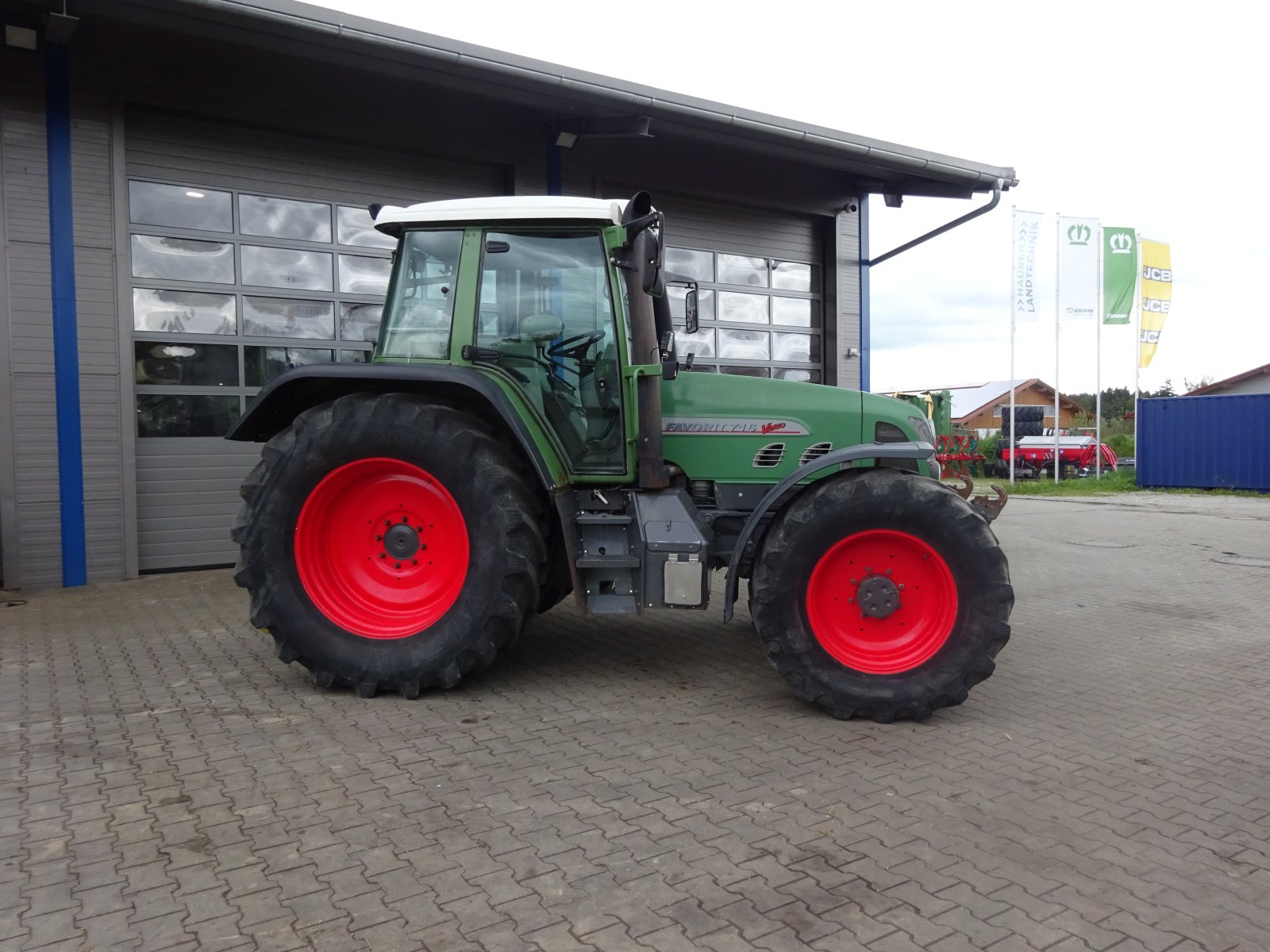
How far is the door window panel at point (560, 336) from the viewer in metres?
4.75

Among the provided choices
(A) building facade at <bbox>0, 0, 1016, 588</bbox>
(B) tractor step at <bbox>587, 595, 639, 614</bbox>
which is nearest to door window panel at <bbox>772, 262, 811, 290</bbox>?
(A) building facade at <bbox>0, 0, 1016, 588</bbox>

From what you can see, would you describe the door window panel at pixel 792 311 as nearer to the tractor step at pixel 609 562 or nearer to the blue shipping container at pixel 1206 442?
the tractor step at pixel 609 562

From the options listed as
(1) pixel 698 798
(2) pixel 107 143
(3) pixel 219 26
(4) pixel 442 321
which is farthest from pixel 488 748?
(2) pixel 107 143

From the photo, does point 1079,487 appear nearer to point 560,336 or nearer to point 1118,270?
point 1118,270

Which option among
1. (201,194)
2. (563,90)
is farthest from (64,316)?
(563,90)

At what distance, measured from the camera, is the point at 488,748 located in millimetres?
3910

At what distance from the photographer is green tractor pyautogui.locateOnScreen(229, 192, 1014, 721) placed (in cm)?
429

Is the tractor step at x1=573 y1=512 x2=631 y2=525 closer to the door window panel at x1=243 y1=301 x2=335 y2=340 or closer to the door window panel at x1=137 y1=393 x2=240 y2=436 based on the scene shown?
the door window panel at x1=137 y1=393 x2=240 y2=436

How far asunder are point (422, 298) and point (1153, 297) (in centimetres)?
2242

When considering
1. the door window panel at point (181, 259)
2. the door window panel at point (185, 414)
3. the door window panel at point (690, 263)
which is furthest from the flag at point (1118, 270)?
the door window panel at point (185, 414)

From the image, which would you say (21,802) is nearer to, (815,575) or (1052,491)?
(815,575)

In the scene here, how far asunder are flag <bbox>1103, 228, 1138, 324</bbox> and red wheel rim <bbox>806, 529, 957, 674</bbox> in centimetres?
2002

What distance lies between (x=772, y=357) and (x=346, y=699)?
8.21 meters

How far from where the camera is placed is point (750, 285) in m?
11.4
